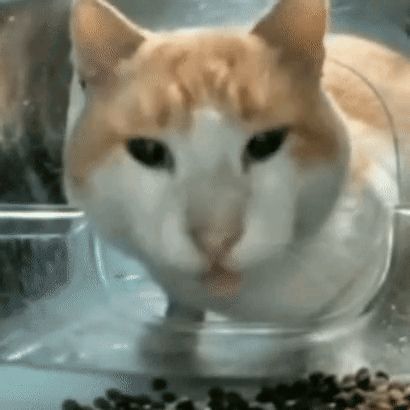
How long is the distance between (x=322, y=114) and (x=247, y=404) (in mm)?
260

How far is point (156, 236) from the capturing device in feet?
2.34

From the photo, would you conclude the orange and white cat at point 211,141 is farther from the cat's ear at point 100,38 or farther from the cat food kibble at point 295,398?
the cat food kibble at point 295,398

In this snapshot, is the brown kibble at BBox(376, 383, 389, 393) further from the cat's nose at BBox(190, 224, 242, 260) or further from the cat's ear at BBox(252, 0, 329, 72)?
the cat's ear at BBox(252, 0, 329, 72)

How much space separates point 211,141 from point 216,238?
81 mm

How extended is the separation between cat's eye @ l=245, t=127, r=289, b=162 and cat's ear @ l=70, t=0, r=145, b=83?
0.13 metres

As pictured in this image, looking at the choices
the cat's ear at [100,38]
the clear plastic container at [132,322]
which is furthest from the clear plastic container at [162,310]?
the cat's ear at [100,38]

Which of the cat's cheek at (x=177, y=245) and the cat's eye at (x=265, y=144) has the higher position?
the cat's eye at (x=265, y=144)

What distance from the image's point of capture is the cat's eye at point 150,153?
0.68 metres

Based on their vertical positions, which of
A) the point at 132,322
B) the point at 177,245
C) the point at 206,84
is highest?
the point at 206,84

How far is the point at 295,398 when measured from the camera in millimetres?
718

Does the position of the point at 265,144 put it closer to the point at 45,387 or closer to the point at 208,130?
the point at 208,130

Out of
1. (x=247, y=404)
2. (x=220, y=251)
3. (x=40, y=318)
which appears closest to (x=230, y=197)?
(x=220, y=251)

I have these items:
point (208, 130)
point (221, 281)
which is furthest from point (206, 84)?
point (221, 281)

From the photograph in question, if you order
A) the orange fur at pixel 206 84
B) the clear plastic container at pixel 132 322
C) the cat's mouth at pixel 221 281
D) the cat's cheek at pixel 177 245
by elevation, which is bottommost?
the clear plastic container at pixel 132 322
